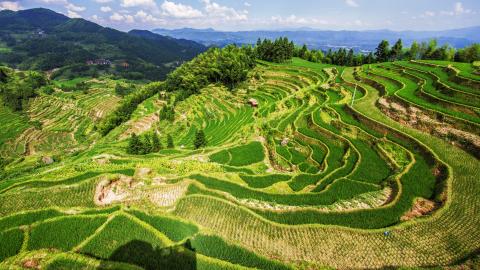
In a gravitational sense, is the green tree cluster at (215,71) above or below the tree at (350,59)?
below

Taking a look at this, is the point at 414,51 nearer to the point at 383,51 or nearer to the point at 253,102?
the point at 383,51

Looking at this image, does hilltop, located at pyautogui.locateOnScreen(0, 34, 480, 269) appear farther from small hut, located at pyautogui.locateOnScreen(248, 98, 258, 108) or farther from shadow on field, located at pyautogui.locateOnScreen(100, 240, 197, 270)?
small hut, located at pyautogui.locateOnScreen(248, 98, 258, 108)

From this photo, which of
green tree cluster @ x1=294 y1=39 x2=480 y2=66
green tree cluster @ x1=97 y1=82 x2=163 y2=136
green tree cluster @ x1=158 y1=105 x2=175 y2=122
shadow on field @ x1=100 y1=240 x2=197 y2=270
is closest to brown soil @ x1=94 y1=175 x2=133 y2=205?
shadow on field @ x1=100 y1=240 x2=197 y2=270

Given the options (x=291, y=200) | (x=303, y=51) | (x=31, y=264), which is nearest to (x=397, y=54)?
(x=303, y=51)

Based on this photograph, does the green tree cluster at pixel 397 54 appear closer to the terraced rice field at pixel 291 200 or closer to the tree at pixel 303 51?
the tree at pixel 303 51

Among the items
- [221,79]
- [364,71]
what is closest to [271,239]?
[364,71]

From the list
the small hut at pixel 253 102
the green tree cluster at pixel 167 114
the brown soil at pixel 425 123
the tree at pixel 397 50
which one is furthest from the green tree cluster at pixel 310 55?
the brown soil at pixel 425 123

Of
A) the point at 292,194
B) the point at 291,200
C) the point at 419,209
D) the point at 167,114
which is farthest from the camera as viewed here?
the point at 167,114
